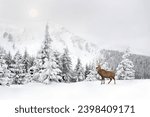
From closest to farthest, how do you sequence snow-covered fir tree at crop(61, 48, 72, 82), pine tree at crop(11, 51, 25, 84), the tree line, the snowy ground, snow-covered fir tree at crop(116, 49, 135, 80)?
1. the snowy ground
2. the tree line
3. snow-covered fir tree at crop(116, 49, 135, 80)
4. snow-covered fir tree at crop(61, 48, 72, 82)
5. pine tree at crop(11, 51, 25, 84)

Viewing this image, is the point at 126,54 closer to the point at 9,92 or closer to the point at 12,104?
the point at 9,92

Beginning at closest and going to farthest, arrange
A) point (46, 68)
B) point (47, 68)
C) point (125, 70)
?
point (47, 68) → point (46, 68) → point (125, 70)

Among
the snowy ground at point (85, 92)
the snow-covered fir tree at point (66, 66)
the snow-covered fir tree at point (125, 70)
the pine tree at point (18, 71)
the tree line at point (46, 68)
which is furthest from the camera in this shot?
the pine tree at point (18, 71)

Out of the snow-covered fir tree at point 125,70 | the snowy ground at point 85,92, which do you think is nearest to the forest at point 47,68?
the snow-covered fir tree at point 125,70

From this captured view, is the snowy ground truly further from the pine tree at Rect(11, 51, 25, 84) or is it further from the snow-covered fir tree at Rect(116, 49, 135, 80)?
the pine tree at Rect(11, 51, 25, 84)

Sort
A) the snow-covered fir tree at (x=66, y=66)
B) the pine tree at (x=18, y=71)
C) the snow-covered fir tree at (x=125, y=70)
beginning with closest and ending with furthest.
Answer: the snow-covered fir tree at (x=125, y=70)
the snow-covered fir tree at (x=66, y=66)
the pine tree at (x=18, y=71)

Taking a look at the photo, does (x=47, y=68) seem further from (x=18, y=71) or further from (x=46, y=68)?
(x=18, y=71)

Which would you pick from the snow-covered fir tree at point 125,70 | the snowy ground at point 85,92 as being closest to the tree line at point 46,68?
the snow-covered fir tree at point 125,70

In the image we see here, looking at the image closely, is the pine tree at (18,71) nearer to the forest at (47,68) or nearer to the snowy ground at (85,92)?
the forest at (47,68)

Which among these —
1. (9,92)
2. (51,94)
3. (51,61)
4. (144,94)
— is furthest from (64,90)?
(51,61)

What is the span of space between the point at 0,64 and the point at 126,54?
18855 millimetres

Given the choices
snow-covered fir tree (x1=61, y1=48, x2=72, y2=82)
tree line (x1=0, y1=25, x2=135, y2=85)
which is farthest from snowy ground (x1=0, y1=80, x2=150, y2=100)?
snow-covered fir tree (x1=61, y1=48, x2=72, y2=82)

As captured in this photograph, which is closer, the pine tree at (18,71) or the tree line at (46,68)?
the tree line at (46,68)

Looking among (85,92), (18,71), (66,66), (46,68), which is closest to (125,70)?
(66,66)
